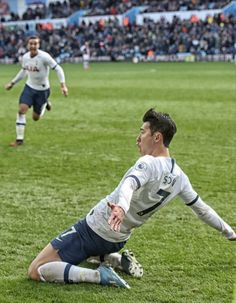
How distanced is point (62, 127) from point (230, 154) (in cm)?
515

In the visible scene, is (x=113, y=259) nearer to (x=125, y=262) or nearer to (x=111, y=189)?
(x=125, y=262)

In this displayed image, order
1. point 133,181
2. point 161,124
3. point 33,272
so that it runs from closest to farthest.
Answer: point 133,181 → point 161,124 → point 33,272

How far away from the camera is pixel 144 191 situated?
5.23 metres

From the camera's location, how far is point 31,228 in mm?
7188

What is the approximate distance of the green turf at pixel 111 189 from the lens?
5418mm

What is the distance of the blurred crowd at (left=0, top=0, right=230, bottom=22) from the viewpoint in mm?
54906

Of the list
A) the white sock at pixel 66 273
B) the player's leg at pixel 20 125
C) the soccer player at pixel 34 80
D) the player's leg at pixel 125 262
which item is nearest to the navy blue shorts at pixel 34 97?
the soccer player at pixel 34 80

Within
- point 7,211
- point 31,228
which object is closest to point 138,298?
point 31,228

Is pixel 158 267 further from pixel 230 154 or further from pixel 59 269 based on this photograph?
pixel 230 154

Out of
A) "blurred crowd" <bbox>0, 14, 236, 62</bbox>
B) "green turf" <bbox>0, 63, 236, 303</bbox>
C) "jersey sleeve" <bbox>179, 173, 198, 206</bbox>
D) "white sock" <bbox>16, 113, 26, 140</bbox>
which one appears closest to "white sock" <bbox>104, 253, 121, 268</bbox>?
"green turf" <bbox>0, 63, 236, 303</bbox>

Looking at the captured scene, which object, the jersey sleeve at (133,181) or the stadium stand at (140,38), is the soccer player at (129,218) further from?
the stadium stand at (140,38)

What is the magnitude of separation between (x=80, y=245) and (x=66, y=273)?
26 cm

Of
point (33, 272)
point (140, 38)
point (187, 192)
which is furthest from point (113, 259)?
point (140, 38)

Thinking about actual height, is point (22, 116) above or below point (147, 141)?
below
